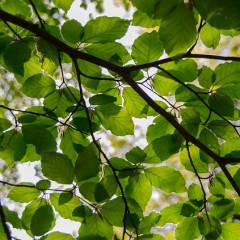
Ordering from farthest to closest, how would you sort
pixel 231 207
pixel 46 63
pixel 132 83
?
pixel 46 63
pixel 231 207
pixel 132 83

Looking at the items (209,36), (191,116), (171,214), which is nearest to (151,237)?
(171,214)

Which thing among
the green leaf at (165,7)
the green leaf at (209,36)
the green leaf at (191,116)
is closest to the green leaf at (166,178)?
the green leaf at (191,116)

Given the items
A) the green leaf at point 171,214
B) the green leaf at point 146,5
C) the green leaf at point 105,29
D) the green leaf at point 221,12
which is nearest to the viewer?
the green leaf at point 221,12

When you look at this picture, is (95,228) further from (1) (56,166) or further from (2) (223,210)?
(2) (223,210)

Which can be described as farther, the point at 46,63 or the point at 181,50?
the point at 46,63

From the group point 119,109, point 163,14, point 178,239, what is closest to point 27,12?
point 119,109

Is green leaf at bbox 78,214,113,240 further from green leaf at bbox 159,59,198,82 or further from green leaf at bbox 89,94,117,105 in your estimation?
green leaf at bbox 159,59,198,82

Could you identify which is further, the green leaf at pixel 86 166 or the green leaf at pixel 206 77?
the green leaf at pixel 206 77

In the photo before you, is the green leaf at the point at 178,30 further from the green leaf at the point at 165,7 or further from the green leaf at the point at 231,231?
the green leaf at the point at 231,231

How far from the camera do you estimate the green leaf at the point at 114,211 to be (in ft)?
3.11

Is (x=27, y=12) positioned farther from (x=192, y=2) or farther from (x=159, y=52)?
(x=192, y=2)

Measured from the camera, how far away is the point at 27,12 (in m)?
1.11

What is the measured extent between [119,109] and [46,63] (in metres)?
0.30

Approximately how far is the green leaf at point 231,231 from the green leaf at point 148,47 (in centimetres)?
52
